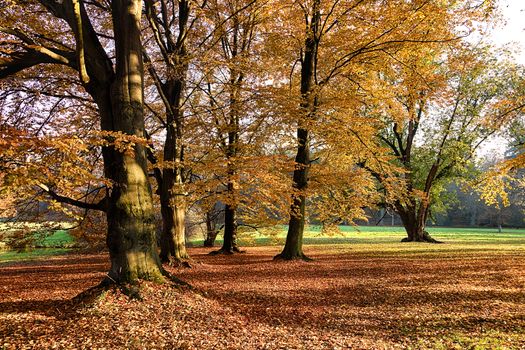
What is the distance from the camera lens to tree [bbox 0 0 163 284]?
648 centimetres

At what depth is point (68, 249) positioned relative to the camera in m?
25.8

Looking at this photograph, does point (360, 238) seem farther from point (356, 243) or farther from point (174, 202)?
point (174, 202)

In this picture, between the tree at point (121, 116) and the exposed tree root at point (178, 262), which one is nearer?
the tree at point (121, 116)

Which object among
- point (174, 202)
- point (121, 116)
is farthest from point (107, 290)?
point (174, 202)

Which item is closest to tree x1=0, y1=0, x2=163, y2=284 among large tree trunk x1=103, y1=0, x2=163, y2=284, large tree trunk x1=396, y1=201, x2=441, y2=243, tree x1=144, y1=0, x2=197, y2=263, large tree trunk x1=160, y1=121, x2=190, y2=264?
large tree trunk x1=103, y1=0, x2=163, y2=284

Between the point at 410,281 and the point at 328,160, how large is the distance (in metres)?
8.13

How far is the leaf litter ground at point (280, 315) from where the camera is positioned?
487 cm

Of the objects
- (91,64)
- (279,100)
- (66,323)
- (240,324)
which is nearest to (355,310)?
(240,324)

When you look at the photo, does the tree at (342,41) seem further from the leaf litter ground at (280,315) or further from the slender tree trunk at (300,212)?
the leaf litter ground at (280,315)

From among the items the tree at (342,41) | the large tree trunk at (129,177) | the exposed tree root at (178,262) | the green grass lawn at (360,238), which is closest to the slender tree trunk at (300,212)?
the tree at (342,41)

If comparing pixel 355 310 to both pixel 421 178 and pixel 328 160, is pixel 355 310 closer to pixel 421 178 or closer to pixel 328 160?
pixel 328 160

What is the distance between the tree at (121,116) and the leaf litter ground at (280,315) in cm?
64

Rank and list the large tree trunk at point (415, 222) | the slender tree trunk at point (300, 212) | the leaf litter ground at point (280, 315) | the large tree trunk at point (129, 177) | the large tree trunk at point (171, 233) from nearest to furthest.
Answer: the leaf litter ground at point (280, 315), the large tree trunk at point (129, 177), the large tree trunk at point (171, 233), the slender tree trunk at point (300, 212), the large tree trunk at point (415, 222)

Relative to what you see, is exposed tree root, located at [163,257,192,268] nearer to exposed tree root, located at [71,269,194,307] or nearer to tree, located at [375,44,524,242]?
exposed tree root, located at [71,269,194,307]
